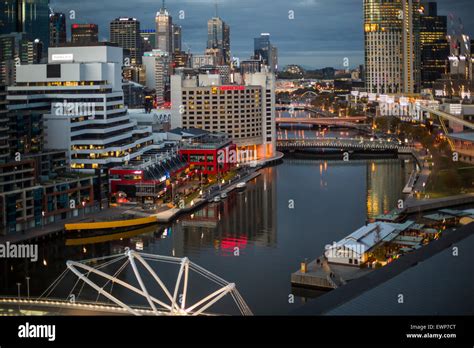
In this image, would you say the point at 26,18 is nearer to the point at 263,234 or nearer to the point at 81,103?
the point at 81,103

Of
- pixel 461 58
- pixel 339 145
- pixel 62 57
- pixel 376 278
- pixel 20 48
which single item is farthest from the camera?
pixel 461 58

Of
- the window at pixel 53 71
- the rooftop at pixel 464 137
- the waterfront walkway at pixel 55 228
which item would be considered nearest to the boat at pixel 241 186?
the waterfront walkway at pixel 55 228

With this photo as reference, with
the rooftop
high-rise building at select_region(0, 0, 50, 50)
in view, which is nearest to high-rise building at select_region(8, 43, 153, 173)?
the rooftop

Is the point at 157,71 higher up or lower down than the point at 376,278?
higher up

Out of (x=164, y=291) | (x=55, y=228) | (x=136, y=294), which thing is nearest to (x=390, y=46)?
(x=55, y=228)

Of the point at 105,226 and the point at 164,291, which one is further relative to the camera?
the point at 105,226

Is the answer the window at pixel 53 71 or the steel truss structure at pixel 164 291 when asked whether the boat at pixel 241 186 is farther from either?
the steel truss structure at pixel 164 291
